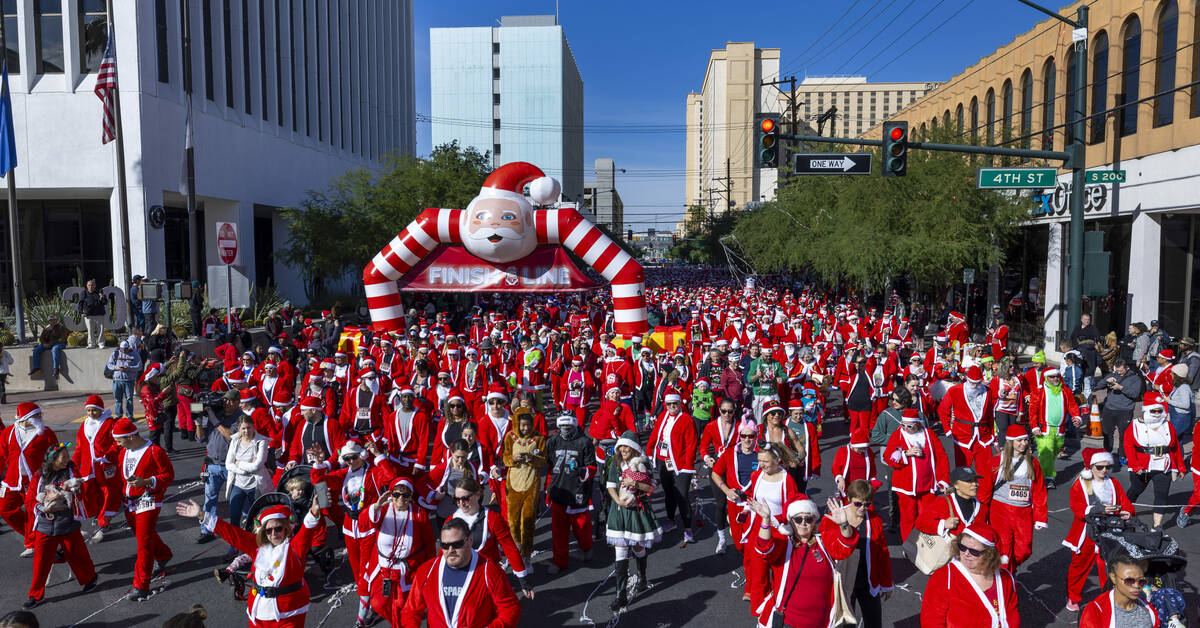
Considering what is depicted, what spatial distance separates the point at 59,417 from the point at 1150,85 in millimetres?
24500

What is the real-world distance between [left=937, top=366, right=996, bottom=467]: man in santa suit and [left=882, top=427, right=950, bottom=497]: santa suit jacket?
1.83 meters

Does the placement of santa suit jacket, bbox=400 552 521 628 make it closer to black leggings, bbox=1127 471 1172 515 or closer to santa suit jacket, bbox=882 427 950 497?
santa suit jacket, bbox=882 427 950 497

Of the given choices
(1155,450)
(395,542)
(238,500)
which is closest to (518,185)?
(238,500)

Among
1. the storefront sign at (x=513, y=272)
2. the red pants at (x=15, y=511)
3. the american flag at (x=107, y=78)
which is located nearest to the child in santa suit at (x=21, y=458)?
the red pants at (x=15, y=511)

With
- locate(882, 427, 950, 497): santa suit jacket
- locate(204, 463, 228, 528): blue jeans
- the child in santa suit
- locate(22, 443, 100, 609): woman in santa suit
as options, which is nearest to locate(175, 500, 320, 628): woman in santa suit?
locate(22, 443, 100, 609): woman in santa suit

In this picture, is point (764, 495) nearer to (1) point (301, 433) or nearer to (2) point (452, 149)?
(1) point (301, 433)

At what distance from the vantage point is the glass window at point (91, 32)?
914 inches

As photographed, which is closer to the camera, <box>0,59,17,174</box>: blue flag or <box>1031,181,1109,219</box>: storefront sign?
<box>0,59,17,174</box>: blue flag

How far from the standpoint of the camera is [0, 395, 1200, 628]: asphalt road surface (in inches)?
249

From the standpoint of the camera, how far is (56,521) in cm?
649

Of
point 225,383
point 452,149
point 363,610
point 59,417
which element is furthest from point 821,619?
point 452,149

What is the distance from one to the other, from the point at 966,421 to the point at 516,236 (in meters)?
7.45

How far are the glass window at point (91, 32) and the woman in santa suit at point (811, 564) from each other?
2543 cm

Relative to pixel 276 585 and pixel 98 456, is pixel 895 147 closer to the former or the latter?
pixel 276 585
